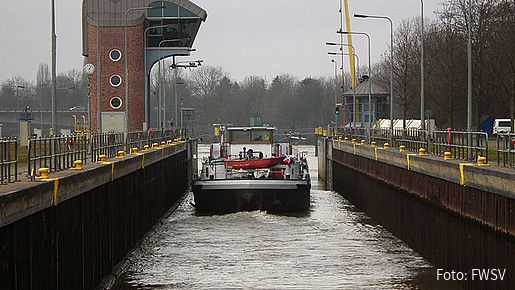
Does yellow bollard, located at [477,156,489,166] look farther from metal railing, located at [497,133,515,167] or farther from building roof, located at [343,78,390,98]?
building roof, located at [343,78,390,98]

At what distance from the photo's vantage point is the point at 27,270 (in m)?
20.0

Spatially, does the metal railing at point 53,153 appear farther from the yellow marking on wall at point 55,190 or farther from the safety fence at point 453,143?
the safety fence at point 453,143

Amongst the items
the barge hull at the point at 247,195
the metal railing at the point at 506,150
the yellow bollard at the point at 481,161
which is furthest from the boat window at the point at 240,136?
the metal railing at the point at 506,150

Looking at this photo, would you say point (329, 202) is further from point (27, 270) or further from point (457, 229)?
point (27, 270)

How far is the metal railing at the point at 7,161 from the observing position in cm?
2113

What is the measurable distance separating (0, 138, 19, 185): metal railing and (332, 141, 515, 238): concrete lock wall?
958 centimetres

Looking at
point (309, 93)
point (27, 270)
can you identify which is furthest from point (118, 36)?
point (309, 93)

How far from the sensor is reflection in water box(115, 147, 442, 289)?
3089cm

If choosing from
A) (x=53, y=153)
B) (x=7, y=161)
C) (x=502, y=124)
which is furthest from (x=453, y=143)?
(x=502, y=124)

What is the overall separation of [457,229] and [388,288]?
2.77 m

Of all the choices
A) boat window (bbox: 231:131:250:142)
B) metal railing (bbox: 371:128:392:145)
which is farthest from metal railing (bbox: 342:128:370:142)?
boat window (bbox: 231:131:250:142)

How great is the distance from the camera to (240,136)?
59156mm

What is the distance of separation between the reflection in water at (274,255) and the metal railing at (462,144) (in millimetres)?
3343

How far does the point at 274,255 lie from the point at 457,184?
9198 millimetres
